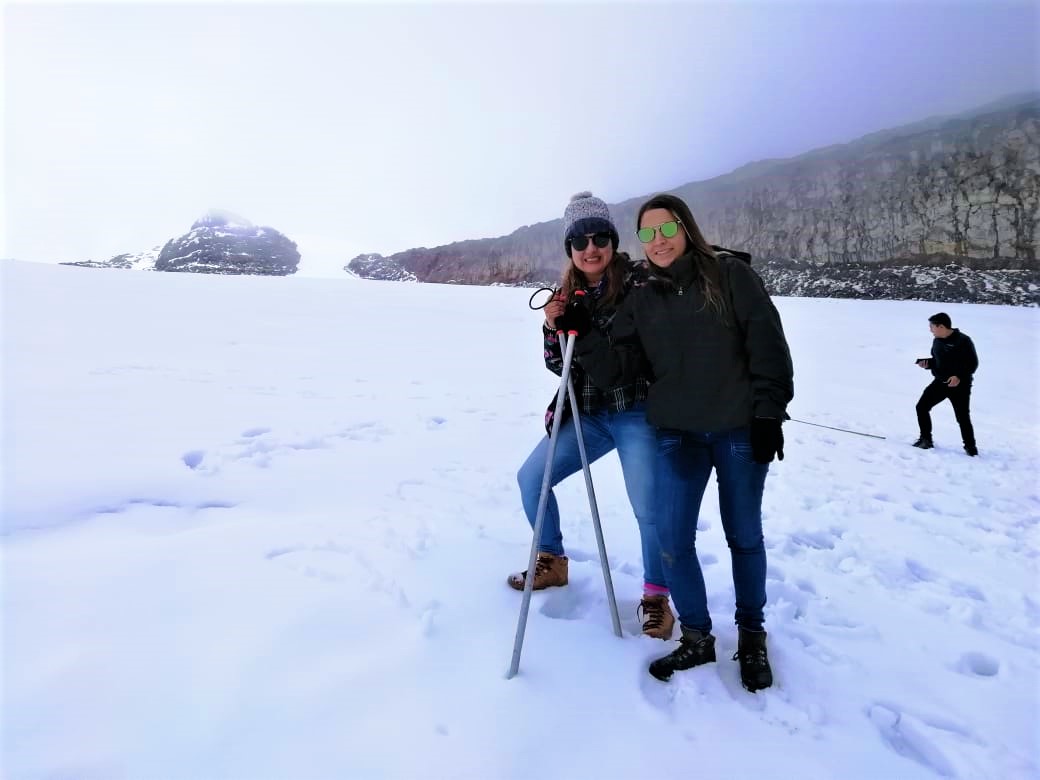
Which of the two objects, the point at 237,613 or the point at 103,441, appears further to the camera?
the point at 103,441

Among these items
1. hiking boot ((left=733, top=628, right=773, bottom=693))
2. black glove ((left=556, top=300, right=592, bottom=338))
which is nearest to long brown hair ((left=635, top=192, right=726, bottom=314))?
black glove ((left=556, top=300, right=592, bottom=338))

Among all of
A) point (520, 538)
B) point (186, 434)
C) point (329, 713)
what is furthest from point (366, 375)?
point (329, 713)

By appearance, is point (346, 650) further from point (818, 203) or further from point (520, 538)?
point (818, 203)

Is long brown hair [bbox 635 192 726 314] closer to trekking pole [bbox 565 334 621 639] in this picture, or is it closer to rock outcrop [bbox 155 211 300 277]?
trekking pole [bbox 565 334 621 639]

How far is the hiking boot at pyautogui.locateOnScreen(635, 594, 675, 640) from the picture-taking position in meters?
2.67

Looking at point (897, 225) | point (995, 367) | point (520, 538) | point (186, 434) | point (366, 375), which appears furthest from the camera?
point (897, 225)

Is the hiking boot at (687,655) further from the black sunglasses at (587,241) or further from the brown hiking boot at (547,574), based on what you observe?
the black sunglasses at (587,241)

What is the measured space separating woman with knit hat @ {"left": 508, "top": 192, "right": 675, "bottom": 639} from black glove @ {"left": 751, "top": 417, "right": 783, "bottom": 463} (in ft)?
1.89

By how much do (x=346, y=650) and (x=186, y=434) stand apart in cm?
375

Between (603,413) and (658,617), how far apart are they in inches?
44.3

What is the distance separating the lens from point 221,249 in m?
119

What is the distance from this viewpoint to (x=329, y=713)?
79.1 inches

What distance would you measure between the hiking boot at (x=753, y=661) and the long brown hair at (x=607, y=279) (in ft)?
5.92

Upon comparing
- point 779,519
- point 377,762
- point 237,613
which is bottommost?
point 779,519
